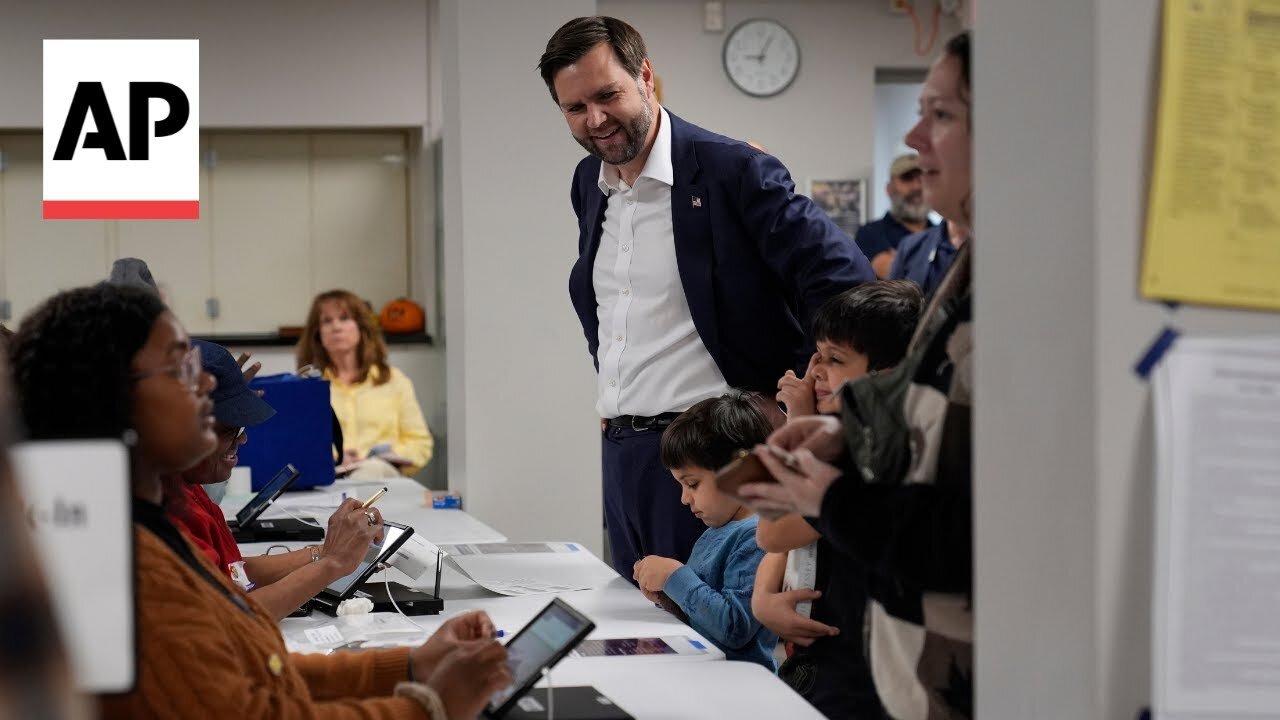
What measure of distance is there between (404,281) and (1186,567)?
21.4ft

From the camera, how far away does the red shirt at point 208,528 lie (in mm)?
2260

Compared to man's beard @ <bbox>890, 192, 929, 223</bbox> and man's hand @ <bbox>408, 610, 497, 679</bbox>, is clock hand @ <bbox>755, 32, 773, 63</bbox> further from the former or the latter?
man's hand @ <bbox>408, 610, 497, 679</bbox>

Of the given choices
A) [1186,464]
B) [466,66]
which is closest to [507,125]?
[466,66]

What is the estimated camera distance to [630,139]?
294 centimetres

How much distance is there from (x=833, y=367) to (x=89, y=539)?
5.31 ft

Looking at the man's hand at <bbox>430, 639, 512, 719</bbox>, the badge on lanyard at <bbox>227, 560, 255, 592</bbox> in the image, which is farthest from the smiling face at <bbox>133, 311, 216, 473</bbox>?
the badge on lanyard at <bbox>227, 560, 255, 592</bbox>

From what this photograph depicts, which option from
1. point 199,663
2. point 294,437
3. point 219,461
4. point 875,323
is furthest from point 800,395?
point 294,437

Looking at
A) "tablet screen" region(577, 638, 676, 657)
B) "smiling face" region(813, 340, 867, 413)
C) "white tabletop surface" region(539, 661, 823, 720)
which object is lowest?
"tablet screen" region(577, 638, 676, 657)

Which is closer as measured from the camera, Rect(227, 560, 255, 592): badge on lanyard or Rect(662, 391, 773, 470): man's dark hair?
Rect(227, 560, 255, 592): badge on lanyard

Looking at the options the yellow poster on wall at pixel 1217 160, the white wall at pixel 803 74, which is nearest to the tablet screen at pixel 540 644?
the yellow poster on wall at pixel 1217 160

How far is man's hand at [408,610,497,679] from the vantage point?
1674 mm

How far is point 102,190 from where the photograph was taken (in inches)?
263

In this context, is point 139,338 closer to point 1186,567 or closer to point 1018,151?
point 1018,151

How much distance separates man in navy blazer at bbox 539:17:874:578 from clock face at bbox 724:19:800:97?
14.1ft
